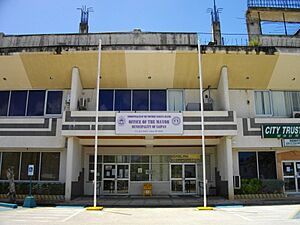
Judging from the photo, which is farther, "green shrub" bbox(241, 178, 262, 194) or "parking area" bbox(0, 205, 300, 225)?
"green shrub" bbox(241, 178, 262, 194)

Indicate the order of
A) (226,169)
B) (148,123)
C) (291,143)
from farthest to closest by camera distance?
(291,143)
(226,169)
(148,123)

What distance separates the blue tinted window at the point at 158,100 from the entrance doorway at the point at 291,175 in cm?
848

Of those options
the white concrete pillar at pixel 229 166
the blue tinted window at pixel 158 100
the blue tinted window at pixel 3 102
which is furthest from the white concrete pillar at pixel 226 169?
the blue tinted window at pixel 3 102

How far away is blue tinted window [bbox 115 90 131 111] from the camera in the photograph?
18.2m

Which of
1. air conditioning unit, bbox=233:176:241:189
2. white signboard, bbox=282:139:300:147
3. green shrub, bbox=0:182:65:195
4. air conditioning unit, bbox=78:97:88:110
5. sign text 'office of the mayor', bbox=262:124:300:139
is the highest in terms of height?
air conditioning unit, bbox=78:97:88:110

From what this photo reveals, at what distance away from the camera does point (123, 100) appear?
1845 centimetres

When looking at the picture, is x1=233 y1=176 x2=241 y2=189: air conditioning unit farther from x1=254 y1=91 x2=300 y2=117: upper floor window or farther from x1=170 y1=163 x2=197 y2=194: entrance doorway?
x1=254 y1=91 x2=300 y2=117: upper floor window

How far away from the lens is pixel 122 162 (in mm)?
19109

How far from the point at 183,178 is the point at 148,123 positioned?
5.69 metres

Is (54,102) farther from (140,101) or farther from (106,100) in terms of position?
(140,101)

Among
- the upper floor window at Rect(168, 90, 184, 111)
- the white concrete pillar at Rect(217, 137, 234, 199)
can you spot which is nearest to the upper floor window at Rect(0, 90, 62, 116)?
the upper floor window at Rect(168, 90, 184, 111)

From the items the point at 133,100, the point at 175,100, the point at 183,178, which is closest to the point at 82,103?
the point at 133,100

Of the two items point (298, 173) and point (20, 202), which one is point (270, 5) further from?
point (20, 202)

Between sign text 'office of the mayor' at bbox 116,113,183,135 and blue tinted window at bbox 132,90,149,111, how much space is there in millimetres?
2753
